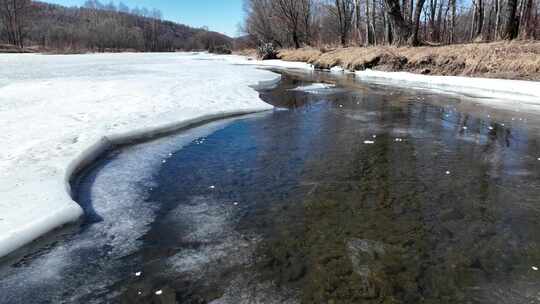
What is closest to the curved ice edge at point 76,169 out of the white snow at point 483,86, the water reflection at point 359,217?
the water reflection at point 359,217

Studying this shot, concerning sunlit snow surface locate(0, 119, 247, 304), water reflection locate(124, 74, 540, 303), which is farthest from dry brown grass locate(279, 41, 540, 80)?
sunlit snow surface locate(0, 119, 247, 304)

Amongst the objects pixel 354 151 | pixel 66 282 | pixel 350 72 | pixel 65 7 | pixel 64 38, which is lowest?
pixel 66 282

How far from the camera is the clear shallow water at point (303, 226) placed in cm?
212

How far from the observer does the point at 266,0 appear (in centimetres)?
4694

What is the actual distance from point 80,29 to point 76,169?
377ft

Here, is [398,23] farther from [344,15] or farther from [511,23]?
[344,15]

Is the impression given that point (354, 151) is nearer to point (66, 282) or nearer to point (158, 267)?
point (158, 267)

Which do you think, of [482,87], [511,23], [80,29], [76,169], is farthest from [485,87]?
[80,29]

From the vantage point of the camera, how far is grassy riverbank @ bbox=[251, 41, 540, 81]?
11.4 meters

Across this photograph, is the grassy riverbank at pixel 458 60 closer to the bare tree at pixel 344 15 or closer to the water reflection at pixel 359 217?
the water reflection at pixel 359 217

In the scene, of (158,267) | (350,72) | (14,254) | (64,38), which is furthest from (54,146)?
(64,38)

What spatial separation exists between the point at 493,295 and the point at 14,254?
3.07 meters

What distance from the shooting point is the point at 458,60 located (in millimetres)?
13992

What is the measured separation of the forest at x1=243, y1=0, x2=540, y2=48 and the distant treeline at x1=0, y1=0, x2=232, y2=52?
2742 cm
